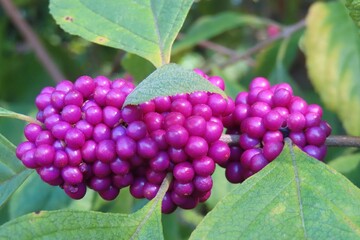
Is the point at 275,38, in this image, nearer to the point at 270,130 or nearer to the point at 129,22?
the point at 129,22

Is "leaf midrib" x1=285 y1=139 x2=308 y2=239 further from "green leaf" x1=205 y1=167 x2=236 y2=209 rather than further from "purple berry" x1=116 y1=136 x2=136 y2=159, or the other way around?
"green leaf" x1=205 y1=167 x2=236 y2=209

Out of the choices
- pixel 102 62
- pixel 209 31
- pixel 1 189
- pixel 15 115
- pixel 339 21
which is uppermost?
pixel 15 115

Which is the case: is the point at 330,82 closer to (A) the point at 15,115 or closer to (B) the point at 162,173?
(B) the point at 162,173

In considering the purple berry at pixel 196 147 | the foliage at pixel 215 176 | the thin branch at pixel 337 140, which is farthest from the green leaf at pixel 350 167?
the purple berry at pixel 196 147

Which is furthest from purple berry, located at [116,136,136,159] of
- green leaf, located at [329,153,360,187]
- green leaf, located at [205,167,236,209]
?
green leaf, located at [205,167,236,209]

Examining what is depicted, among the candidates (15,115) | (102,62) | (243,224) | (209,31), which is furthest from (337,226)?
(102,62)

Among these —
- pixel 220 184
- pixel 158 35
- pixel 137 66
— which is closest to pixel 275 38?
pixel 137 66
